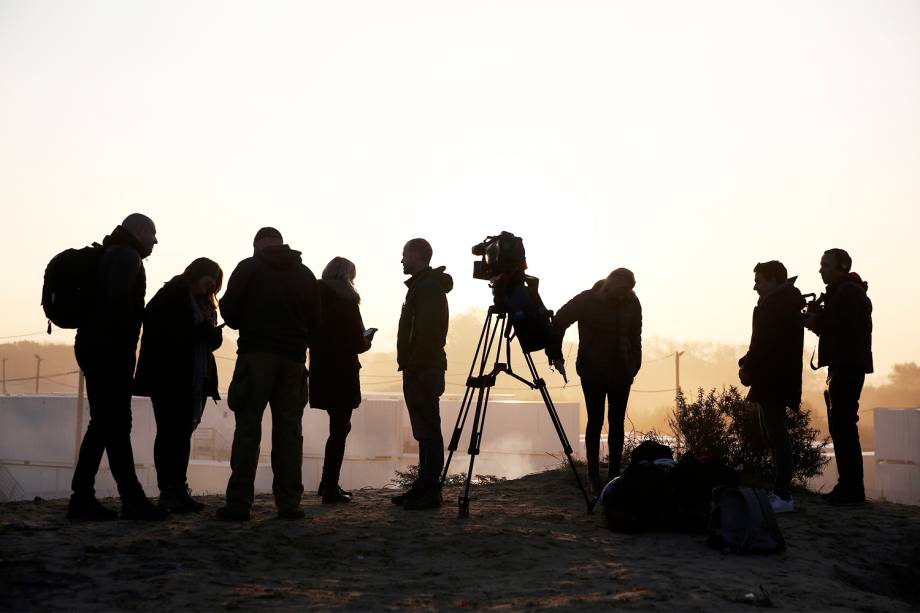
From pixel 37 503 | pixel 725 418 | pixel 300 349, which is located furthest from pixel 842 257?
pixel 37 503

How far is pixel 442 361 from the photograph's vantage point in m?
7.33

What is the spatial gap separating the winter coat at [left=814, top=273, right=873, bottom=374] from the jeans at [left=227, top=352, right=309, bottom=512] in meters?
4.60

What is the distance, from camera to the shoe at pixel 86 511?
621 centimetres

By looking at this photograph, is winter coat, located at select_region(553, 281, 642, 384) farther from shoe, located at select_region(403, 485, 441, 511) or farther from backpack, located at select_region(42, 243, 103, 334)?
backpack, located at select_region(42, 243, 103, 334)

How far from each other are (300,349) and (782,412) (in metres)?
Result: 4.06

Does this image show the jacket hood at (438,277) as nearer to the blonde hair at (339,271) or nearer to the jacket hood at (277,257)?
the blonde hair at (339,271)

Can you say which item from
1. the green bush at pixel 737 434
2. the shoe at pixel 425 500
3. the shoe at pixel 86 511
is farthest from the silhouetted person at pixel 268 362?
the green bush at pixel 737 434

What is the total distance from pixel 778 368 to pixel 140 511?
5109mm

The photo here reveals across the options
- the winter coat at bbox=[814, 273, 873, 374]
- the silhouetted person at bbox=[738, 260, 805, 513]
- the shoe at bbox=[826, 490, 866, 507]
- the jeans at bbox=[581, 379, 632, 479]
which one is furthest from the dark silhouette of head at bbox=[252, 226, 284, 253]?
the shoe at bbox=[826, 490, 866, 507]

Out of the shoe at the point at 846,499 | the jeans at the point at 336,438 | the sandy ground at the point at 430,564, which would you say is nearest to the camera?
the sandy ground at the point at 430,564

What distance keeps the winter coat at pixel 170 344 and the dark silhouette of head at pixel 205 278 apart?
0.28ft

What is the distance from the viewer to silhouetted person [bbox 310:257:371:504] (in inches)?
299

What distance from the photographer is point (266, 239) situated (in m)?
6.59

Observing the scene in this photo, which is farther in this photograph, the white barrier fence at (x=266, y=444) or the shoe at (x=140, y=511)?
the white barrier fence at (x=266, y=444)
